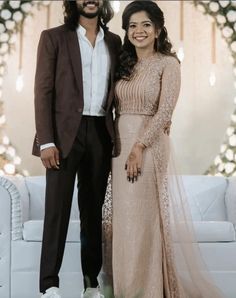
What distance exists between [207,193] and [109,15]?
1.49 metres

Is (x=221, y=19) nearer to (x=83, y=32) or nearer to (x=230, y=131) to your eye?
(x=230, y=131)

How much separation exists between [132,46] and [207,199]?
4.56 ft

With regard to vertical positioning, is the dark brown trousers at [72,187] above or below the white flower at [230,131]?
below

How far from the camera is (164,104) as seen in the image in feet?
8.96

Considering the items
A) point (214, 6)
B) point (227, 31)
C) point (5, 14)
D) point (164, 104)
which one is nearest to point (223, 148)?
point (227, 31)

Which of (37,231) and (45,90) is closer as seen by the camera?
(45,90)

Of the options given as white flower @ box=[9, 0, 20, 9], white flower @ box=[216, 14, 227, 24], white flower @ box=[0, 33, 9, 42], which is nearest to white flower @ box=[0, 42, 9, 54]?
white flower @ box=[0, 33, 9, 42]

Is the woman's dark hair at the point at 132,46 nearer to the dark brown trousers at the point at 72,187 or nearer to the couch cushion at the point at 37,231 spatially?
the dark brown trousers at the point at 72,187

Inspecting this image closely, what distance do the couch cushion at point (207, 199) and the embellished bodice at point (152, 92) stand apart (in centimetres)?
121

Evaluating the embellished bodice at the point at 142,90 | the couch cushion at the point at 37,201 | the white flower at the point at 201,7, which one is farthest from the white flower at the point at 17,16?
the embellished bodice at the point at 142,90

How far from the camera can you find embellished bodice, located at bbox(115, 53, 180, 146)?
8.95 feet

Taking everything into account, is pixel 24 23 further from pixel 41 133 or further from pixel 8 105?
pixel 41 133

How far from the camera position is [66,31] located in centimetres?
280

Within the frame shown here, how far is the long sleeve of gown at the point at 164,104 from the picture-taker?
2717 mm
